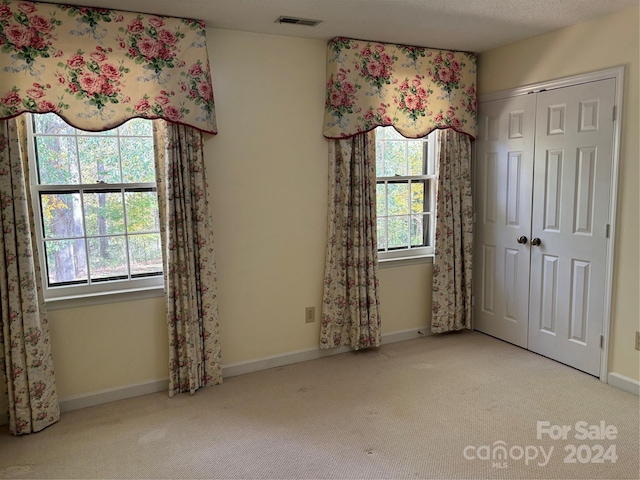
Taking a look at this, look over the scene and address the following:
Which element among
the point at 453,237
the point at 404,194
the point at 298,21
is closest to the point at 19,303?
the point at 298,21

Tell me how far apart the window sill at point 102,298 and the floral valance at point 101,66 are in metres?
1.03

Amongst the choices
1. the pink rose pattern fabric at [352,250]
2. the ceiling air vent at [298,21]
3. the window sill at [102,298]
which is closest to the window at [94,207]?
the window sill at [102,298]

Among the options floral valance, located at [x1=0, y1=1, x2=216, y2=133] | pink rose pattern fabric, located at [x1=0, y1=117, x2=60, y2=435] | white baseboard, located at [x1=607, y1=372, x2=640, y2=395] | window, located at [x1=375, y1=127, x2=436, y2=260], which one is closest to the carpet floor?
white baseboard, located at [x1=607, y1=372, x2=640, y2=395]

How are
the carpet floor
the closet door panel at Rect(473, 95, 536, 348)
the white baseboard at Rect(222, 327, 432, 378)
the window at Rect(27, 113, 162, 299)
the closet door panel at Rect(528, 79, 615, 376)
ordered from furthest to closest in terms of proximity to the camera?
1. the closet door panel at Rect(473, 95, 536, 348)
2. the white baseboard at Rect(222, 327, 432, 378)
3. the closet door panel at Rect(528, 79, 615, 376)
4. the window at Rect(27, 113, 162, 299)
5. the carpet floor

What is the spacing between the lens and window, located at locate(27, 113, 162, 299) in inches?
114

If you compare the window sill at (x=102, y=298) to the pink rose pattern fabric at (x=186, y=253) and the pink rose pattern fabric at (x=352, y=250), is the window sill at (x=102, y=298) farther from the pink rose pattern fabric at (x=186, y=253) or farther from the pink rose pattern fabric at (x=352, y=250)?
the pink rose pattern fabric at (x=352, y=250)

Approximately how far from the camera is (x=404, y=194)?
406cm

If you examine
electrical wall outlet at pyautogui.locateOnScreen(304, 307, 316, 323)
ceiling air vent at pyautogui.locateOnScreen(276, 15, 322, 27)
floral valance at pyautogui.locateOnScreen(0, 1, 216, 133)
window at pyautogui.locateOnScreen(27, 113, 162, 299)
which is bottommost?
electrical wall outlet at pyautogui.locateOnScreen(304, 307, 316, 323)

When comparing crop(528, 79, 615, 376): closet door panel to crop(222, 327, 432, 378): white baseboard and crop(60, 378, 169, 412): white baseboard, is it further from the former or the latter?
crop(60, 378, 169, 412): white baseboard

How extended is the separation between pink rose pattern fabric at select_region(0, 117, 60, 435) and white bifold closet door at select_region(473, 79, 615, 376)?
335 centimetres

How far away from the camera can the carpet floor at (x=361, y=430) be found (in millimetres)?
2398

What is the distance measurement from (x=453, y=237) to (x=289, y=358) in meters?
1.71

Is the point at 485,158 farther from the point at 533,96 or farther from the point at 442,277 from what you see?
the point at 442,277

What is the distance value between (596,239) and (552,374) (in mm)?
991
